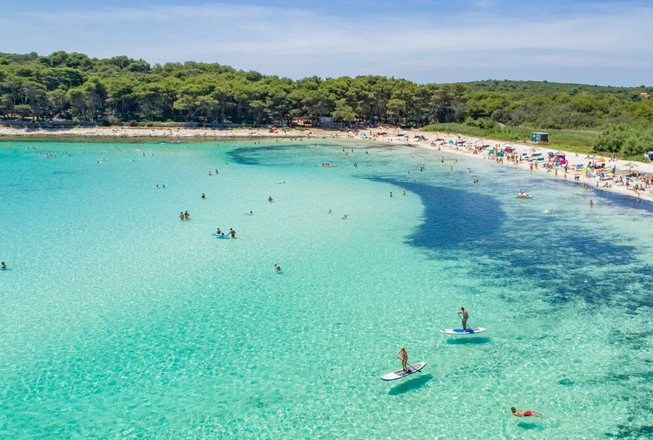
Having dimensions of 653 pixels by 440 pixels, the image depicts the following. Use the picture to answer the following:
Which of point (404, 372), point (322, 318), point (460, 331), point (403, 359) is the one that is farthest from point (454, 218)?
point (404, 372)

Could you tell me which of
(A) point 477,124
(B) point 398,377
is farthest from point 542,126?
(B) point 398,377

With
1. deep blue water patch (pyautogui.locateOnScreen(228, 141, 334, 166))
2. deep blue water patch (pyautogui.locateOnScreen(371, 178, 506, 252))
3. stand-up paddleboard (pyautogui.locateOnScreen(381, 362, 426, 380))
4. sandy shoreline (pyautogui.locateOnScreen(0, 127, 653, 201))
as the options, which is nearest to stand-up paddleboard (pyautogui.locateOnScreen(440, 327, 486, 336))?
stand-up paddleboard (pyautogui.locateOnScreen(381, 362, 426, 380))

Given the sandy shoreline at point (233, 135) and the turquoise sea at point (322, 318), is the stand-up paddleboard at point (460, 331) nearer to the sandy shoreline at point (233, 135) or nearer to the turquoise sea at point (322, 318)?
the turquoise sea at point (322, 318)

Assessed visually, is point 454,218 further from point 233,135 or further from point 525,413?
point 233,135

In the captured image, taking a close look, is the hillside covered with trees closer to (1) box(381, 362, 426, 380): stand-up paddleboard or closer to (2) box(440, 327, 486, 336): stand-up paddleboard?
(2) box(440, 327, 486, 336): stand-up paddleboard

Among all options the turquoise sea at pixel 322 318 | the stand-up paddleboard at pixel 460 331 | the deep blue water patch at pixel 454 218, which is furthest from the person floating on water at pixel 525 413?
the deep blue water patch at pixel 454 218

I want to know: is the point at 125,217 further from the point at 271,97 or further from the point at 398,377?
the point at 271,97
